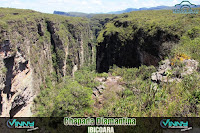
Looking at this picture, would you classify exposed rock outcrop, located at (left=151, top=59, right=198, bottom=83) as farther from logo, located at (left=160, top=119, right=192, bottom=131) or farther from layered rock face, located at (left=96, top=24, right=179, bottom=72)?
layered rock face, located at (left=96, top=24, right=179, bottom=72)

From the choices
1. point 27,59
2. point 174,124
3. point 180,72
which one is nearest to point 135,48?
point 27,59

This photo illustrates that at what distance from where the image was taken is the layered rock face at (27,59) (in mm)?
21914

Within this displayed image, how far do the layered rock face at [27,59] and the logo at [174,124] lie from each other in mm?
21299

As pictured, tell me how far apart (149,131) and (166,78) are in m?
5.05

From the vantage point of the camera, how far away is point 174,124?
240 inches

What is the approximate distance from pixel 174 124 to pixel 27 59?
2935 cm

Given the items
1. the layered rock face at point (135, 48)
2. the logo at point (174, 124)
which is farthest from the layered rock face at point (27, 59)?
the logo at point (174, 124)

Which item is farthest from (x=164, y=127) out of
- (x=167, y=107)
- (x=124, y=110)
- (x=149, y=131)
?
(x=124, y=110)

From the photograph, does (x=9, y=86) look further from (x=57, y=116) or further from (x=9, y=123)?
(x=57, y=116)

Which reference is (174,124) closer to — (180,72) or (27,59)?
(180,72)

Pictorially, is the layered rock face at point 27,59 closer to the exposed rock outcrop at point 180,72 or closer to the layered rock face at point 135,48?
the layered rock face at point 135,48

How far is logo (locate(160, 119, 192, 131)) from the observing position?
18.9 feet

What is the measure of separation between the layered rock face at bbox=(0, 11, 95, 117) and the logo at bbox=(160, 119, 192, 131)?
21.3 metres

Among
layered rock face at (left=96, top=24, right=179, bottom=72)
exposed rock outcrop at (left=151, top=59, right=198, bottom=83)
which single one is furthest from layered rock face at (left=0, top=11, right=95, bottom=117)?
exposed rock outcrop at (left=151, top=59, right=198, bottom=83)
